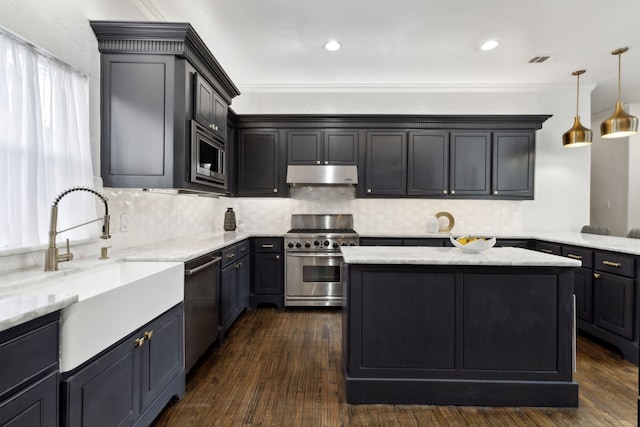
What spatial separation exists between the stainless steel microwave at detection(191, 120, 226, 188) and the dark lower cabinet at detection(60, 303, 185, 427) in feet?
3.59

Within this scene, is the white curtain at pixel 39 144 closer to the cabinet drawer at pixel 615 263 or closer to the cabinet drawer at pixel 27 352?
the cabinet drawer at pixel 27 352

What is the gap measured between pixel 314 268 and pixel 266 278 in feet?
2.06

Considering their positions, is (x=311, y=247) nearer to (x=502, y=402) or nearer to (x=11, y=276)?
(x=502, y=402)

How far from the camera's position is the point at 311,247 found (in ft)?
13.3

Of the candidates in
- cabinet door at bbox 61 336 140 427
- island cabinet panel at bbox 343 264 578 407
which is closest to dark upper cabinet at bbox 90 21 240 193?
cabinet door at bbox 61 336 140 427

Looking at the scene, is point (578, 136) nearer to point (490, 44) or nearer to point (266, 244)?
point (490, 44)

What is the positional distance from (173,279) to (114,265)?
17.5 inches

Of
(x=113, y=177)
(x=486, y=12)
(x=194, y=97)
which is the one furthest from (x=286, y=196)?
(x=486, y=12)

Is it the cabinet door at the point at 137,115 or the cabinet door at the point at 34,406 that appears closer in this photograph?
the cabinet door at the point at 34,406

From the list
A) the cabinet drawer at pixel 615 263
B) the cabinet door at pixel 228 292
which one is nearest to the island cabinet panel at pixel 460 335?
the cabinet drawer at pixel 615 263

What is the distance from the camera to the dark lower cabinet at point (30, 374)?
0.95 meters

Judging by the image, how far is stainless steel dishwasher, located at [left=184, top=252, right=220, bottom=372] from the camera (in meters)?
2.26

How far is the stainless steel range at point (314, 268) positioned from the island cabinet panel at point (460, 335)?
188cm

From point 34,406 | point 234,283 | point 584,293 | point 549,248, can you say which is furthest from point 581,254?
point 34,406
